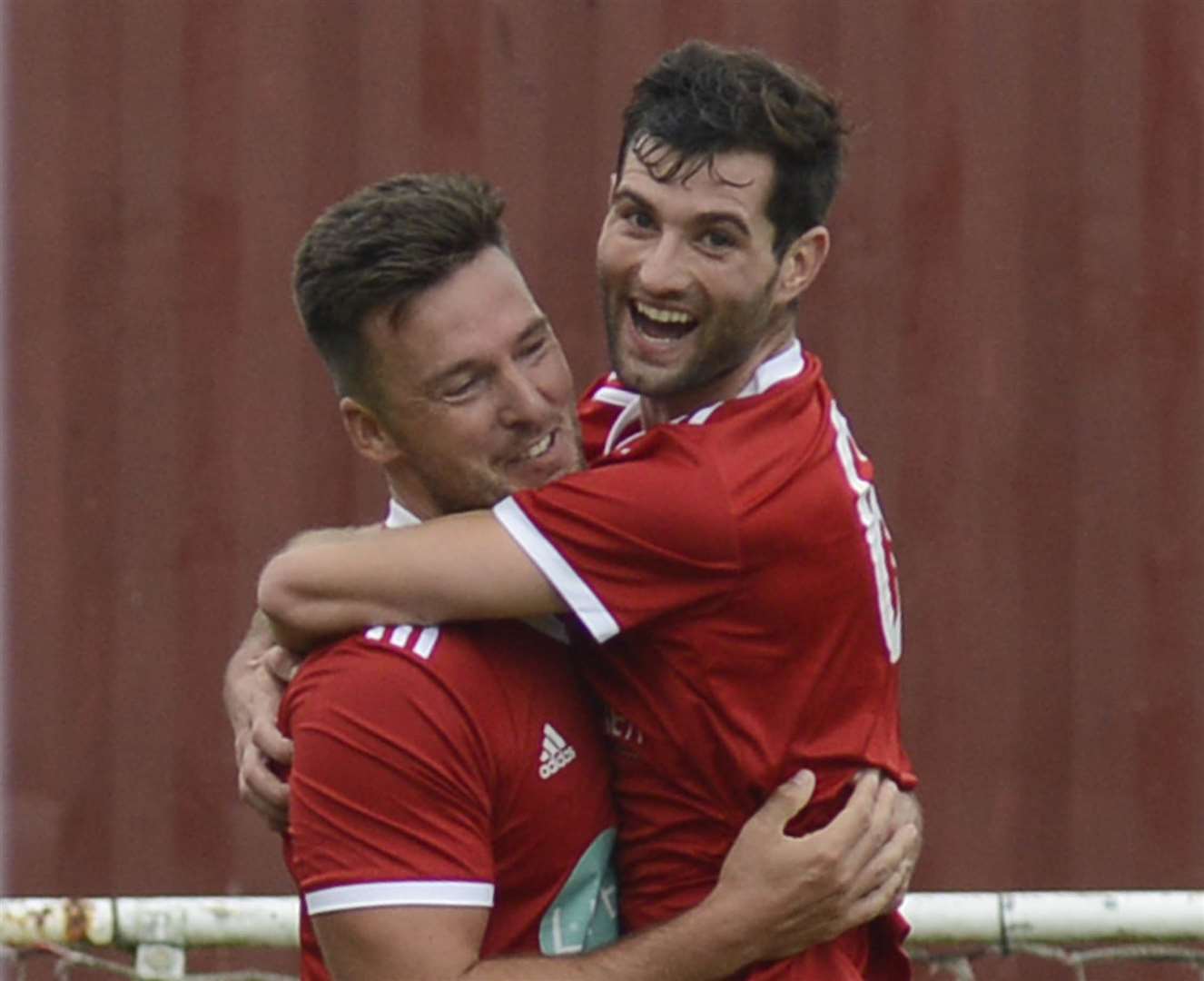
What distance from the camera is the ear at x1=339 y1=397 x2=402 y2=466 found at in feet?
10.8

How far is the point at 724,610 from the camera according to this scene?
3.18 m

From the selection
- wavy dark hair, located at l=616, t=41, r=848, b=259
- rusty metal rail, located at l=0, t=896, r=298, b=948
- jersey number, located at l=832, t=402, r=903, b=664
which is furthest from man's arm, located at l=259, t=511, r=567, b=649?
rusty metal rail, located at l=0, t=896, r=298, b=948

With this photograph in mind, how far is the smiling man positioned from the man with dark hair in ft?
0.17

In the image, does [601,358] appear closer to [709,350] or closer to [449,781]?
[709,350]

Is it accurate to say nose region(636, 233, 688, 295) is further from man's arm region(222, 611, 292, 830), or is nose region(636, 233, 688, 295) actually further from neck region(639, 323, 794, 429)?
man's arm region(222, 611, 292, 830)

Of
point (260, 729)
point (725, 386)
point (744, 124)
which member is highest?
point (744, 124)

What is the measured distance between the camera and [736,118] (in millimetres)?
3291

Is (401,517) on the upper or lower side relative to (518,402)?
lower

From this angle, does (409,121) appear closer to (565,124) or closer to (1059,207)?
(565,124)

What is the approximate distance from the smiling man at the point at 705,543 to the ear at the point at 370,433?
12 cm

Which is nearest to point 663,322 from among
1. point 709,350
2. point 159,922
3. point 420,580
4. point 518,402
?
point 709,350

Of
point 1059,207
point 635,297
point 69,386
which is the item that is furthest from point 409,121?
point 635,297

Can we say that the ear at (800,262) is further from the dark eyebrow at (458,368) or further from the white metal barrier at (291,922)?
the white metal barrier at (291,922)

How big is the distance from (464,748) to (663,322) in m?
0.57
